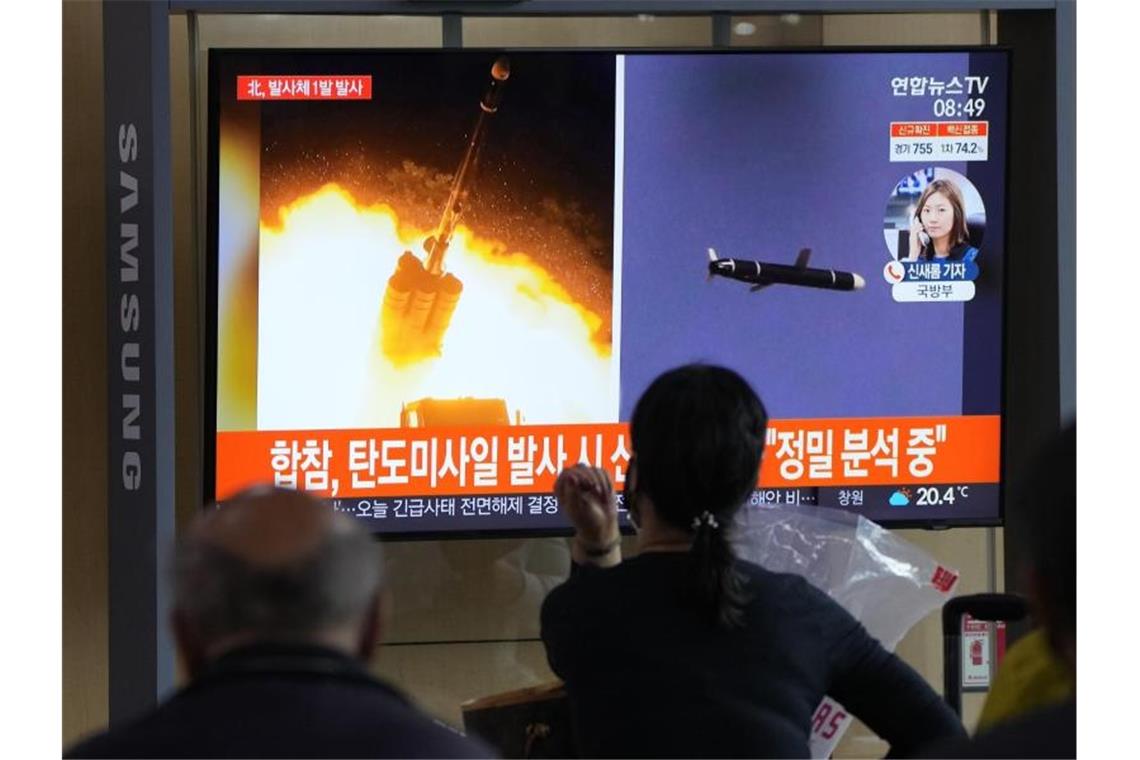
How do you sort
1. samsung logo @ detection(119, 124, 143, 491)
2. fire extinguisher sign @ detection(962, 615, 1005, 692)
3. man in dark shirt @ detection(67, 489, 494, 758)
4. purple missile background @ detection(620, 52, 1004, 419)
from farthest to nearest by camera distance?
fire extinguisher sign @ detection(962, 615, 1005, 692), purple missile background @ detection(620, 52, 1004, 419), samsung logo @ detection(119, 124, 143, 491), man in dark shirt @ detection(67, 489, 494, 758)

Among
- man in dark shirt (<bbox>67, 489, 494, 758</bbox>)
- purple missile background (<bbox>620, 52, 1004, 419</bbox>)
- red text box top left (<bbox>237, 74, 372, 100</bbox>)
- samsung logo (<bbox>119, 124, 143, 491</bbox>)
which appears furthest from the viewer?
purple missile background (<bbox>620, 52, 1004, 419</bbox>)

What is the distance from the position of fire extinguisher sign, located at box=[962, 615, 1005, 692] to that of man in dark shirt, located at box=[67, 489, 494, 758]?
9.91 ft

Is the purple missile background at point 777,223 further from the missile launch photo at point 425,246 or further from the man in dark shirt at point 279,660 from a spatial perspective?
the man in dark shirt at point 279,660

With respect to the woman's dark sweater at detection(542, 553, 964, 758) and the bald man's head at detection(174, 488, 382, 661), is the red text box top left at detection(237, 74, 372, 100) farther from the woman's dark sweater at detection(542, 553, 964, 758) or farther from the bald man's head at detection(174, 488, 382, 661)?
the bald man's head at detection(174, 488, 382, 661)

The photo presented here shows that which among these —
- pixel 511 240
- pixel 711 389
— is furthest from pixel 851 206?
pixel 711 389

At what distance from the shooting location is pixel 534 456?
4195 mm

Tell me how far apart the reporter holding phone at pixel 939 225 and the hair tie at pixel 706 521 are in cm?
213

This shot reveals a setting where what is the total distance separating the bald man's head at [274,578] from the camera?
162 centimetres

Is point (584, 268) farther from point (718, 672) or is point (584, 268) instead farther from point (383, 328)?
point (718, 672)

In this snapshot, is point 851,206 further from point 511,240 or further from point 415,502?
point 415,502

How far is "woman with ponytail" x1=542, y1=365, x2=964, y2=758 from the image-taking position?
2275mm

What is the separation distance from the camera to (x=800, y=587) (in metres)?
2.36

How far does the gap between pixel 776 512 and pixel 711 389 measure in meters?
0.91

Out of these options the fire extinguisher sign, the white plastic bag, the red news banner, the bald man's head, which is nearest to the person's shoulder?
the bald man's head
